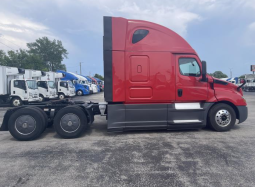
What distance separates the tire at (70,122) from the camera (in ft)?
18.8

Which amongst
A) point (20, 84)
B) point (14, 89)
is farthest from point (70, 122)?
point (14, 89)

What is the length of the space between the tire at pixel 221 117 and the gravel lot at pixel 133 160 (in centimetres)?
25

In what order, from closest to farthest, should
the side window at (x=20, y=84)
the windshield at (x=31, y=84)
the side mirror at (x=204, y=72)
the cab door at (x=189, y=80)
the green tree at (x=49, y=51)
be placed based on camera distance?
the side mirror at (x=204, y=72) → the cab door at (x=189, y=80) → the side window at (x=20, y=84) → the windshield at (x=31, y=84) → the green tree at (x=49, y=51)

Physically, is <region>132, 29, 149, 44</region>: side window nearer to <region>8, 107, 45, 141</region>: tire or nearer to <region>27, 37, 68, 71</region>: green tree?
<region>8, 107, 45, 141</region>: tire

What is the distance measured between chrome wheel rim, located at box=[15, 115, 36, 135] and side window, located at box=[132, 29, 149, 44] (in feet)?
12.7

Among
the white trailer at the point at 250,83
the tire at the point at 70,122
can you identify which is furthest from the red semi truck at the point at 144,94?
the white trailer at the point at 250,83

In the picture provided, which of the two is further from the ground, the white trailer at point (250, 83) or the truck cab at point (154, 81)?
the white trailer at point (250, 83)

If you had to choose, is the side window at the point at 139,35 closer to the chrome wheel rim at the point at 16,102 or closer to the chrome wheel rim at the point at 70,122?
the chrome wheel rim at the point at 70,122

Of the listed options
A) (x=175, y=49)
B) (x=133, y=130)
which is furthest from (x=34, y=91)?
(x=175, y=49)

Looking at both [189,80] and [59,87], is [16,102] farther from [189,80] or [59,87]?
[189,80]

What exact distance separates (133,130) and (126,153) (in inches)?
74.6

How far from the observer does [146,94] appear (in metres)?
5.89

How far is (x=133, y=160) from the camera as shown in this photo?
164 inches

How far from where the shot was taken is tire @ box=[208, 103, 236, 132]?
20.5ft
